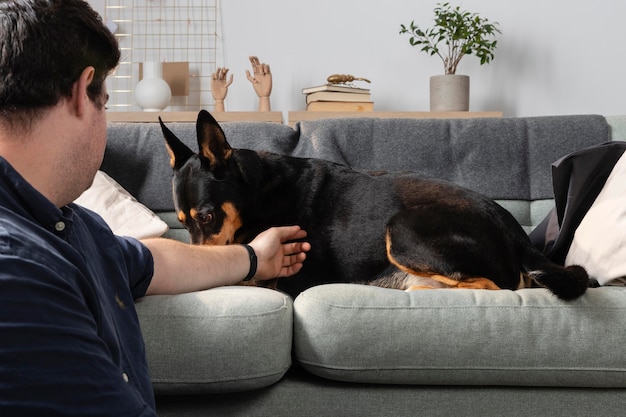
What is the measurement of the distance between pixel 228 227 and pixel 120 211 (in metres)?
0.49

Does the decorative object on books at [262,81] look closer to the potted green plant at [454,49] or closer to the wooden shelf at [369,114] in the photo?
the wooden shelf at [369,114]

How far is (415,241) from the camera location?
212 cm

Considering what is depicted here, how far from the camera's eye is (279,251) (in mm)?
2115

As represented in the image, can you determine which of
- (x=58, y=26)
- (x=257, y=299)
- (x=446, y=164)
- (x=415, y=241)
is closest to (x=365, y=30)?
(x=446, y=164)

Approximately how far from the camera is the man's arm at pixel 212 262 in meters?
1.72

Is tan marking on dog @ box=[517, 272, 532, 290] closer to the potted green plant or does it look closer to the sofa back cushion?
the sofa back cushion

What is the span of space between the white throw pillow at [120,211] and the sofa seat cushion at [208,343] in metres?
0.82

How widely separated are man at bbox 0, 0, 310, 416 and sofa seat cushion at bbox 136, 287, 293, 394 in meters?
0.51

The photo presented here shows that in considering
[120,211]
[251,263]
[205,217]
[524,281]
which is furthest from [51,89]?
[120,211]

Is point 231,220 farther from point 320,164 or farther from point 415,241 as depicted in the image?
point 415,241

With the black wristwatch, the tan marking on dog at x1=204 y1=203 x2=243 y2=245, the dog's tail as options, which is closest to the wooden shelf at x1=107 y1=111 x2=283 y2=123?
the tan marking on dog at x1=204 y1=203 x2=243 y2=245

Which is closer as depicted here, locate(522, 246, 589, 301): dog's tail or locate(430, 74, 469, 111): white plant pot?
locate(522, 246, 589, 301): dog's tail

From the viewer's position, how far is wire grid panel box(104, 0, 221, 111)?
449 cm

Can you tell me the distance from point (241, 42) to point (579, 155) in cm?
260
